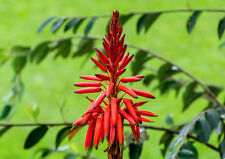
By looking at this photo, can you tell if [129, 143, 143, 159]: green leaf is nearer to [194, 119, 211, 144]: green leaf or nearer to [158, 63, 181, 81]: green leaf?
[194, 119, 211, 144]: green leaf

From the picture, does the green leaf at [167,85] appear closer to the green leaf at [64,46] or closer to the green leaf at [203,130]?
the green leaf at [64,46]

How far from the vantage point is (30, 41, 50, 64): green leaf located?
2.31 m

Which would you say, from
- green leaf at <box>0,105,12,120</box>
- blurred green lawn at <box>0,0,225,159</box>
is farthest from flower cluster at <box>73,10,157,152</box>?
blurred green lawn at <box>0,0,225,159</box>

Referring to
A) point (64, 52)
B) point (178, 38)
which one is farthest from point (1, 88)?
point (64, 52)

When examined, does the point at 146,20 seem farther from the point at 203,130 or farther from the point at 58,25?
the point at 203,130

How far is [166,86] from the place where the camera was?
248cm

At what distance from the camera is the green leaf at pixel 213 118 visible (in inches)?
60.2

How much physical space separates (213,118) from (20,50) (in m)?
1.32

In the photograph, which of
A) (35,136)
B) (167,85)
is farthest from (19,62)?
(167,85)

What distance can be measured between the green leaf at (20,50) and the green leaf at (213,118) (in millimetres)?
1262

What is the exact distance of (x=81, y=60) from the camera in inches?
269

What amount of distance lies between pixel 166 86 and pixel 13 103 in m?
0.95

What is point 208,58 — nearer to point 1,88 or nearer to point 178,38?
point 178,38

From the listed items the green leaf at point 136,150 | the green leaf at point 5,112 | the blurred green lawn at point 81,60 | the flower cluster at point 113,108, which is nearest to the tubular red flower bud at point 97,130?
the flower cluster at point 113,108
